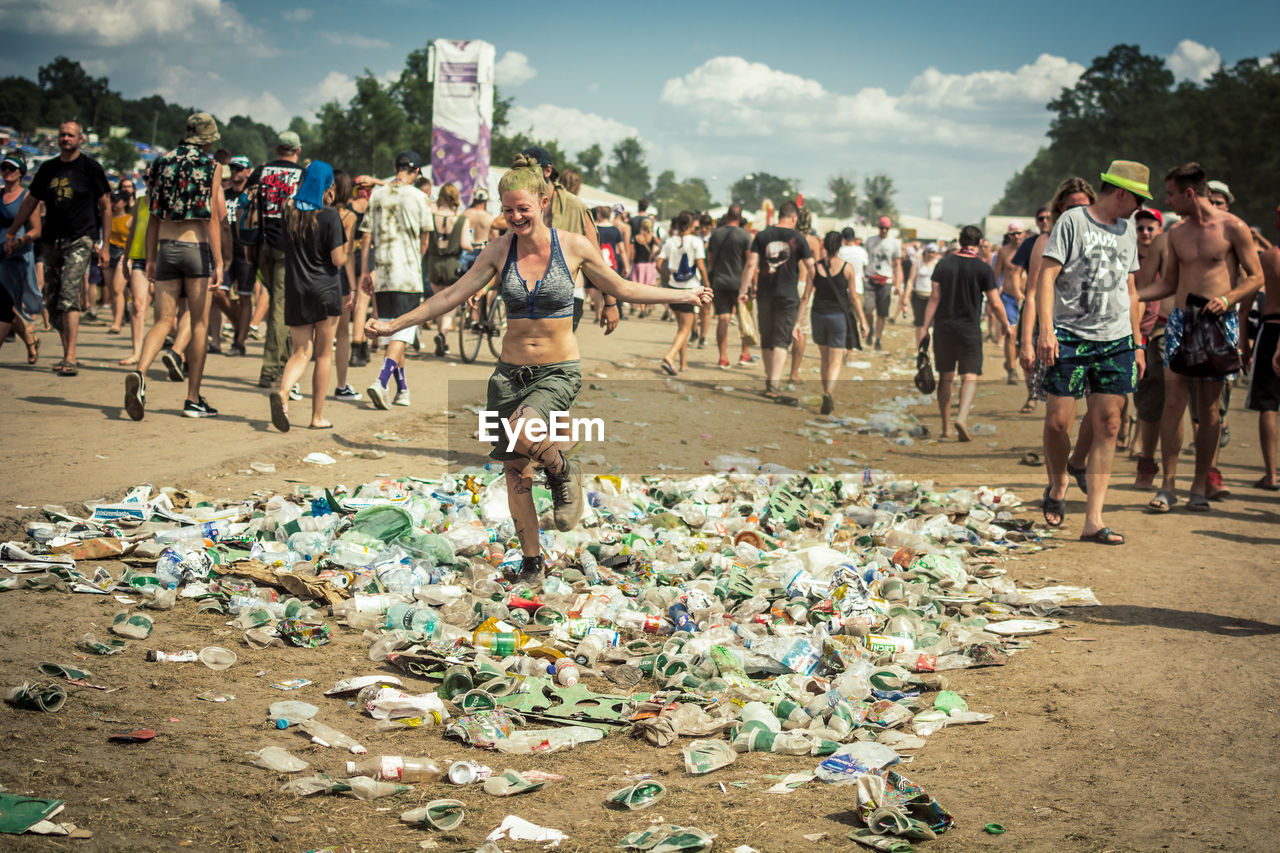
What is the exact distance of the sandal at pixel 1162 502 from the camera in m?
6.93

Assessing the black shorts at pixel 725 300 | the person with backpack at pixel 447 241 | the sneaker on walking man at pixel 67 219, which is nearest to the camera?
the sneaker on walking man at pixel 67 219

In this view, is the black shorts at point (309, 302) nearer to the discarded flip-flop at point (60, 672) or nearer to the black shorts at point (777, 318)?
the discarded flip-flop at point (60, 672)

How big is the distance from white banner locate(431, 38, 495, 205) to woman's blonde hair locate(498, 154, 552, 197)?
19245mm

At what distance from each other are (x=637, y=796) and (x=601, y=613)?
69.1 inches

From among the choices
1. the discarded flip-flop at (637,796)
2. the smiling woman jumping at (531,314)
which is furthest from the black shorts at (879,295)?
the discarded flip-flop at (637,796)

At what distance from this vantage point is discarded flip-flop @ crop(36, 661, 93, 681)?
349cm

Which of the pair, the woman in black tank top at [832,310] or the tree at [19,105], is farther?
the tree at [19,105]

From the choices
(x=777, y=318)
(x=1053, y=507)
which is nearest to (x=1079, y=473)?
(x=1053, y=507)

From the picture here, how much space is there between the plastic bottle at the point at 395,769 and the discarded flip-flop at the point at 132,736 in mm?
632

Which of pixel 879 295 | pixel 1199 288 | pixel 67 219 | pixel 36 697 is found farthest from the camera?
pixel 879 295

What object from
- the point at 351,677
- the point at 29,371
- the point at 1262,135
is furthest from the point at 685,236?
the point at 1262,135

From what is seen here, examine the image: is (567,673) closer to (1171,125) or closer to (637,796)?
(637,796)

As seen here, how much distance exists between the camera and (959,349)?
32.4ft

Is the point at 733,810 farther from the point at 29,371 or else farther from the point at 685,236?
the point at 685,236
